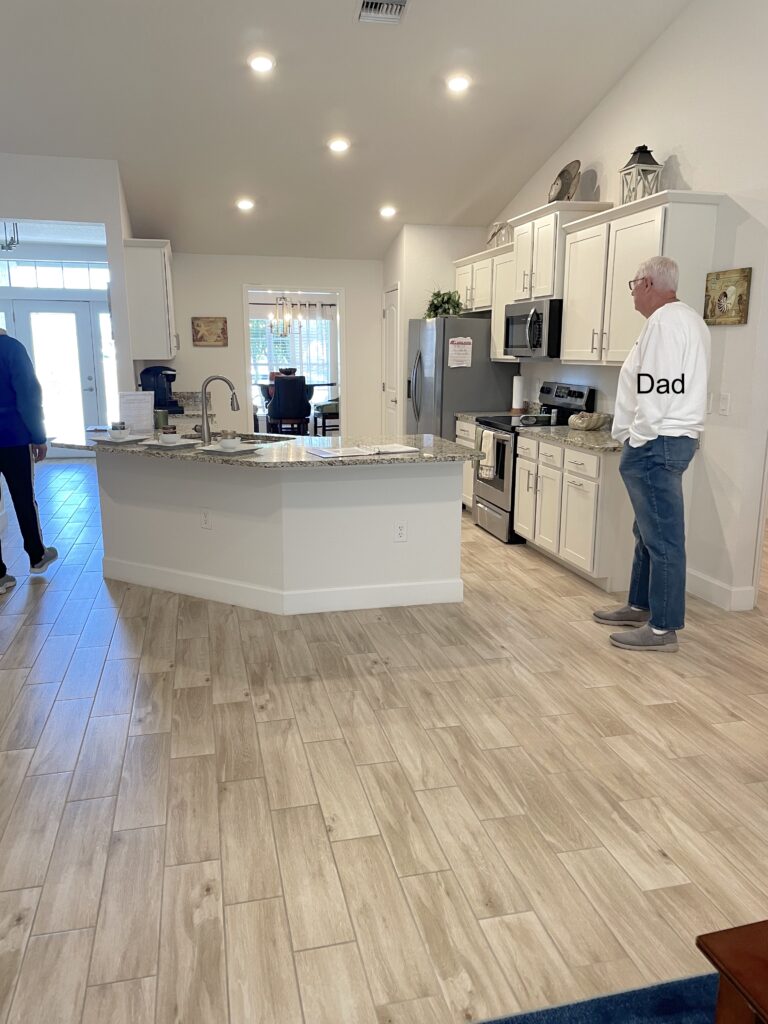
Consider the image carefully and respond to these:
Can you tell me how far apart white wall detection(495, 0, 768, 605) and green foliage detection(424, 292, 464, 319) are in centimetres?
221

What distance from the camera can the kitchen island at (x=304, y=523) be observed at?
3791 mm

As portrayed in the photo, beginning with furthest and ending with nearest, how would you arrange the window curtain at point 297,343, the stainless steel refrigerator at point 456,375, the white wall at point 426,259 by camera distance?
1. the window curtain at point 297,343
2. the white wall at point 426,259
3. the stainless steel refrigerator at point 456,375

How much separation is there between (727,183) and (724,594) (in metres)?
2.18

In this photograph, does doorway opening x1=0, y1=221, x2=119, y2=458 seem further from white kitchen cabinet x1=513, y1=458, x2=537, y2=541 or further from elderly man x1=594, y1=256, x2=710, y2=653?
elderly man x1=594, y1=256, x2=710, y2=653

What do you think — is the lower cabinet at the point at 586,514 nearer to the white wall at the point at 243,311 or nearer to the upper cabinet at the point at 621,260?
the upper cabinet at the point at 621,260

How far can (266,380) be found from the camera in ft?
41.6

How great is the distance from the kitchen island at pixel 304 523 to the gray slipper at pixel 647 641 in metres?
0.95

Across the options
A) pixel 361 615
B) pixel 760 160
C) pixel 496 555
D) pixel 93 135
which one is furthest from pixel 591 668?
pixel 93 135

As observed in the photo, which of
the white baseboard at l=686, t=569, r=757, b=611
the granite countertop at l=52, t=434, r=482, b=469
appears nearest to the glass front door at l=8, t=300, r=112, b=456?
the granite countertop at l=52, t=434, r=482, b=469

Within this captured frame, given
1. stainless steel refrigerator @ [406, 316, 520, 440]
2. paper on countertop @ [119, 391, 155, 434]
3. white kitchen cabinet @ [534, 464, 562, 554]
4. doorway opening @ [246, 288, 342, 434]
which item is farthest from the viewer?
doorway opening @ [246, 288, 342, 434]

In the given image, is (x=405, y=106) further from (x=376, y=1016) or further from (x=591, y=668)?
(x=376, y=1016)

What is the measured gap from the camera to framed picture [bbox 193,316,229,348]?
778 cm

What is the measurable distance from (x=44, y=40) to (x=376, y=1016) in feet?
16.5

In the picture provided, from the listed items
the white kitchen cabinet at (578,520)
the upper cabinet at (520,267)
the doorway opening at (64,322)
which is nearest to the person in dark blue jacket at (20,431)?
the white kitchen cabinet at (578,520)
